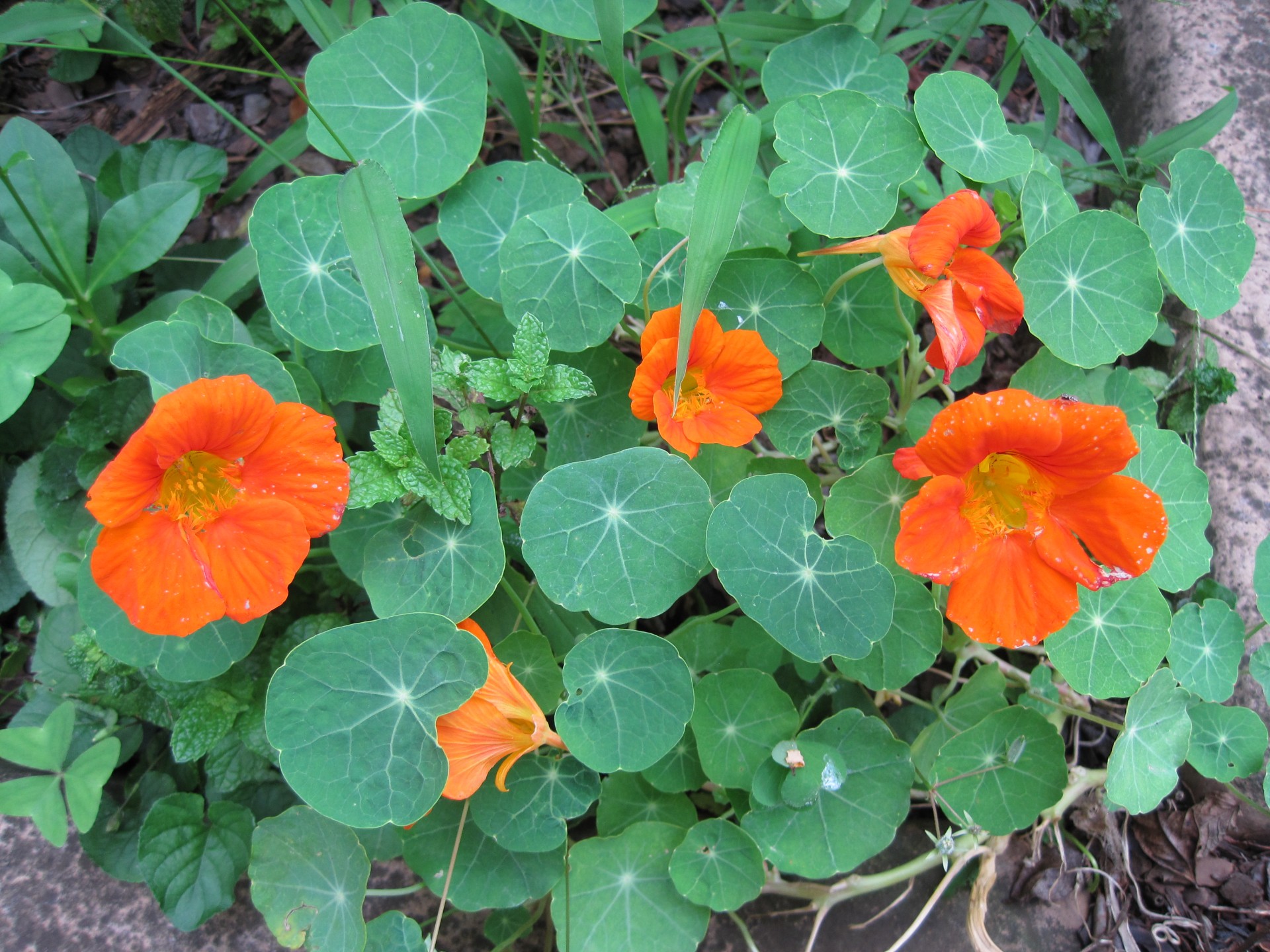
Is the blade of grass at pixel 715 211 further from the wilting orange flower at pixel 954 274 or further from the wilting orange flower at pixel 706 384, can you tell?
the wilting orange flower at pixel 954 274

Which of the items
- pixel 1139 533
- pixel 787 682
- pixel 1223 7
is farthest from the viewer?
pixel 1223 7

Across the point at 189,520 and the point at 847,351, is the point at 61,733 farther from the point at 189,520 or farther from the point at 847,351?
the point at 847,351

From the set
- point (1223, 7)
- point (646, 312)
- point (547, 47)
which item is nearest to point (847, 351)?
point (646, 312)

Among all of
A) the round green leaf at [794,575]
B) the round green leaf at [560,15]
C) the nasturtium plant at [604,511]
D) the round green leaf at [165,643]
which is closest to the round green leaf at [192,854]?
the nasturtium plant at [604,511]

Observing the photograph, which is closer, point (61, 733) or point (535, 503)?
point (535, 503)

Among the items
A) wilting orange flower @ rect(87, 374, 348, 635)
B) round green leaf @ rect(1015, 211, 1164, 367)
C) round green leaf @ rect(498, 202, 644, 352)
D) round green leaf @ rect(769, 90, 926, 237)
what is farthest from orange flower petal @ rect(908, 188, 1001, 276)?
wilting orange flower @ rect(87, 374, 348, 635)

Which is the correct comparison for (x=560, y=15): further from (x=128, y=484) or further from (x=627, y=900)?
(x=627, y=900)

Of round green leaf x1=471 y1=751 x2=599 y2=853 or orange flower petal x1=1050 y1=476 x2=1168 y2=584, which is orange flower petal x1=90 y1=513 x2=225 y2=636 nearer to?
round green leaf x1=471 y1=751 x2=599 y2=853

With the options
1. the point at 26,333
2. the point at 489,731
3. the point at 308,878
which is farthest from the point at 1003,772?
the point at 26,333
